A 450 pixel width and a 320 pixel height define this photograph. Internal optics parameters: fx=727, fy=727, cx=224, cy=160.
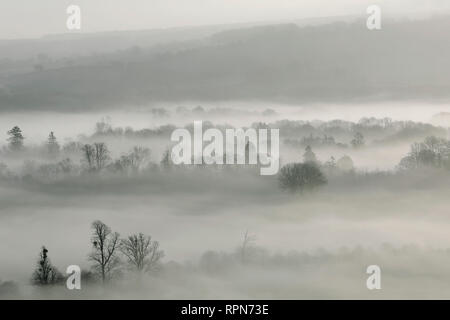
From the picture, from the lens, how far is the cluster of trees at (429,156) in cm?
15238

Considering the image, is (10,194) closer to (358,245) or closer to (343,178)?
(343,178)

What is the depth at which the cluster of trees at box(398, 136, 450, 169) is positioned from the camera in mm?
152375

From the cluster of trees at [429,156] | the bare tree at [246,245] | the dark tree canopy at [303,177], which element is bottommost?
the bare tree at [246,245]

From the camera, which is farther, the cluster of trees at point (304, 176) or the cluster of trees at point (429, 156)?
the cluster of trees at point (429, 156)

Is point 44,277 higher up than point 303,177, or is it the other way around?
point 303,177

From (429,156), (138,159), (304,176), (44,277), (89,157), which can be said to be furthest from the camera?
(138,159)

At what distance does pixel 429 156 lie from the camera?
15612 cm

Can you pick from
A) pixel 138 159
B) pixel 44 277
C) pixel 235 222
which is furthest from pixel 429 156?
pixel 44 277

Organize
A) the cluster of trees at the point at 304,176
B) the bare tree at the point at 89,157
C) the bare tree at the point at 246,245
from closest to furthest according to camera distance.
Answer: the bare tree at the point at 246,245
the cluster of trees at the point at 304,176
the bare tree at the point at 89,157

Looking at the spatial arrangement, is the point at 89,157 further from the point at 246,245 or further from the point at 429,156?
the point at 429,156

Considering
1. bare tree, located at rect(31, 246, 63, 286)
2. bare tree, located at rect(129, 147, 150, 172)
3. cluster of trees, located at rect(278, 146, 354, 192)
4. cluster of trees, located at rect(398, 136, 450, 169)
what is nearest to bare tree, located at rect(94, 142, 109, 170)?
bare tree, located at rect(129, 147, 150, 172)

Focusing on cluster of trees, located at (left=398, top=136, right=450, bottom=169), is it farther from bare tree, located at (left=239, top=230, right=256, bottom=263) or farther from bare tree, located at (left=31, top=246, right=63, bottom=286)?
bare tree, located at (left=31, top=246, right=63, bottom=286)

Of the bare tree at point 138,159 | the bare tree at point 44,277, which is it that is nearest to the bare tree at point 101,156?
the bare tree at point 138,159

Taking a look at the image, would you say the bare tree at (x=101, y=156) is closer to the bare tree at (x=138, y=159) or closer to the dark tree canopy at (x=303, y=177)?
the bare tree at (x=138, y=159)
